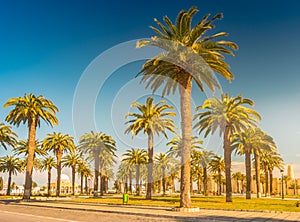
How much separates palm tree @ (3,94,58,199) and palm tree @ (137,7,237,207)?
70.3ft

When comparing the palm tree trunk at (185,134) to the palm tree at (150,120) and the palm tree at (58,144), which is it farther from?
the palm tree at (58,144)

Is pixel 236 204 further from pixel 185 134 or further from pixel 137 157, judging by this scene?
pixel 137 157

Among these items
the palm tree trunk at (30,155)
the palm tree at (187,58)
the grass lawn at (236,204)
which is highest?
the palm tree at (187,58)

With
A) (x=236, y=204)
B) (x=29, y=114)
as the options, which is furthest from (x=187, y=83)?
(x=29, y=114)

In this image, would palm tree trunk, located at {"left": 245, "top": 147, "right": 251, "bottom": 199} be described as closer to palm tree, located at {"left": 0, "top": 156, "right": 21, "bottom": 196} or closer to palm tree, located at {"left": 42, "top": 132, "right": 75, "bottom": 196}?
palm tree, located at {"left": 42, "top": 132, "right": 75, "bottom": 196}

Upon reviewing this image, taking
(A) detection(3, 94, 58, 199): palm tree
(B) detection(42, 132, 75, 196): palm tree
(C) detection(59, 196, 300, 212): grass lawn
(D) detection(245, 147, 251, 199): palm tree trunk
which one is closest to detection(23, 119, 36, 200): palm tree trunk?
(A) detection(3, 94, 58, 199): palm tree

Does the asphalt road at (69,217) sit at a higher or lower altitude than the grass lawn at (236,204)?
higher

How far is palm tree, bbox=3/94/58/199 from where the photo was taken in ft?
139

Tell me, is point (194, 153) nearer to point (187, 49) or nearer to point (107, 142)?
point (107, 142)

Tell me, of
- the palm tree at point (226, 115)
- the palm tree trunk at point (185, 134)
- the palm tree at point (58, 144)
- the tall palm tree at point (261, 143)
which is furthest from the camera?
the palm tree at point (58, 144)

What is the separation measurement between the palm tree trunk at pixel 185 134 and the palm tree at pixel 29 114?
2393cm

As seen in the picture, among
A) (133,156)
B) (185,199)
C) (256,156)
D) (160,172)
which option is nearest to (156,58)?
(185,199)

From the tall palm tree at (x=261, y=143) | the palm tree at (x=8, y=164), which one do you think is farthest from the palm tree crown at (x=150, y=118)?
the palm tree at (x=8, y=164)

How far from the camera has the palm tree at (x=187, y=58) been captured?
82.8 feet
